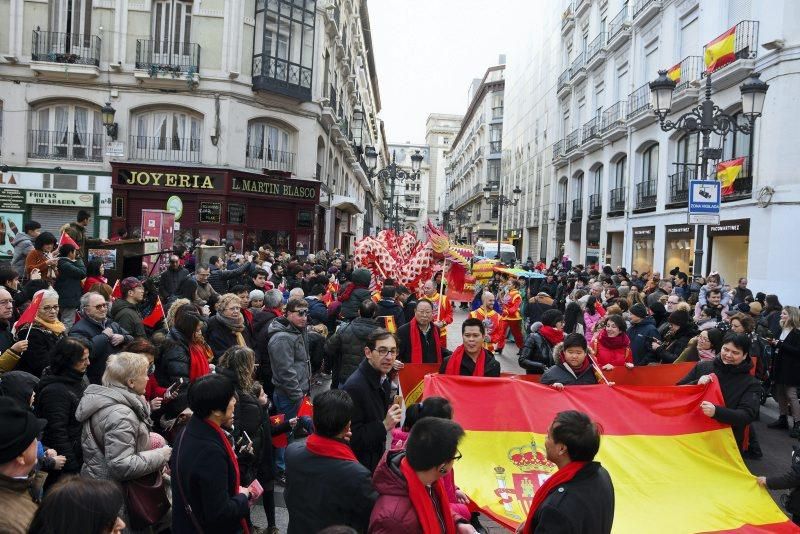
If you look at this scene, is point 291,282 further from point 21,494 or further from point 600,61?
point 600,61

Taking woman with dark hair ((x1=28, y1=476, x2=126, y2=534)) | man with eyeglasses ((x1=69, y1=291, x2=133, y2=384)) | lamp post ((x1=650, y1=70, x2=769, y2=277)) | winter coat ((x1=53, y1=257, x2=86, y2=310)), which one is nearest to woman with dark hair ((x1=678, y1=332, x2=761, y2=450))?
woman with dark hair ((x1=28, y1=476, x2=126, y2=534))

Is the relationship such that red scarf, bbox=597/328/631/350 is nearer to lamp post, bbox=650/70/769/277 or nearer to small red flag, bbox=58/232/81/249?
lamp post, bbox=650/70/769/277

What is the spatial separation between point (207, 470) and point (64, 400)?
4.50ft

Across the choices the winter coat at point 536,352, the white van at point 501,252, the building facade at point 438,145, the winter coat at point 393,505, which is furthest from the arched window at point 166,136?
the building facade at point 438,145

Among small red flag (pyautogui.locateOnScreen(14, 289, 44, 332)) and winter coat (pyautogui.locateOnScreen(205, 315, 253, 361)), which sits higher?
small red flag (pyautogui.locateOnScreen(14, 289, 44, 332))

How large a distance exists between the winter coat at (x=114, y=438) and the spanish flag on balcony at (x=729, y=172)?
732 inches

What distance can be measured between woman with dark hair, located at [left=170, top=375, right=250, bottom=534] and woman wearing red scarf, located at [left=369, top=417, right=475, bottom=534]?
36.8 inches

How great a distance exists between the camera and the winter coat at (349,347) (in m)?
6.71

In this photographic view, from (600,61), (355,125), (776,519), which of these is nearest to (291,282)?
(776,519)

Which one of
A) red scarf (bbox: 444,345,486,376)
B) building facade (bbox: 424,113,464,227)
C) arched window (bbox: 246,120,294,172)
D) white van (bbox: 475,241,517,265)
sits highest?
building facade (bbox: 424,113,464,227)

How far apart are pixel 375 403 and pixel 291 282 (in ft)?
29.6

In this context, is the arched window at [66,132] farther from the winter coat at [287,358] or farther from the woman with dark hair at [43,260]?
the winter coat at [287,358]

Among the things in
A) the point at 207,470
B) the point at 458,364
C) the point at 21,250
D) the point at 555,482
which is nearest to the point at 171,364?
the point at 207,470

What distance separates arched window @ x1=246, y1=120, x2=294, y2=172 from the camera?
23.9 m
